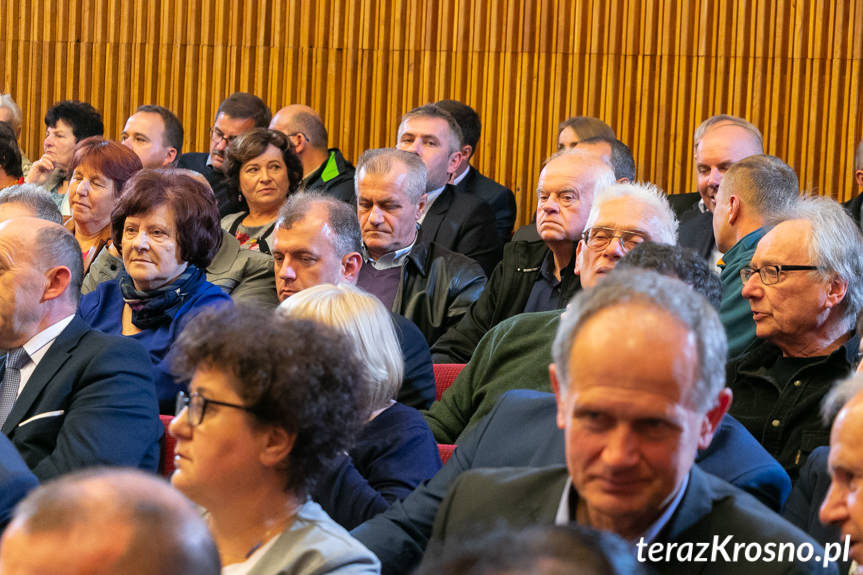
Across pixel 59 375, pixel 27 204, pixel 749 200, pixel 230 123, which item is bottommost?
pixel 59 375

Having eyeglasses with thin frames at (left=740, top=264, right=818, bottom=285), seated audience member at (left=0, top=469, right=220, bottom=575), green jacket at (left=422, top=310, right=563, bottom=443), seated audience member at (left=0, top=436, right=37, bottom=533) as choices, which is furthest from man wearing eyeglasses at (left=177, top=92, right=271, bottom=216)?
seated audience member at (left=0, top=469, right=220, bottom=575)

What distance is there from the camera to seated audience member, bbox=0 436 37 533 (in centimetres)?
191

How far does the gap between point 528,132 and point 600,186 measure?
2.19 metres

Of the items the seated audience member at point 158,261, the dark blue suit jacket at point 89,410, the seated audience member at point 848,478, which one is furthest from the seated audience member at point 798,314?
the seated audience member at point 158,261

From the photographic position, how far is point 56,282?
9.20 ft

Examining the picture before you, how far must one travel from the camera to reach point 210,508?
1.75m

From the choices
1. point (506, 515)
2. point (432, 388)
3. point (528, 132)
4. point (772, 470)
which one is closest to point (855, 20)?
point (528, 132)

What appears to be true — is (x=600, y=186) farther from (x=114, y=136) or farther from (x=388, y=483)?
(x=114, y=136)

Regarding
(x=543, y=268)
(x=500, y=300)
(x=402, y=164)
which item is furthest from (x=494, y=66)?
(x=500, y=300)

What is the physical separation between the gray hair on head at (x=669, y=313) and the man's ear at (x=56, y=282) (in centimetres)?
163

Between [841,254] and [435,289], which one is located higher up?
[841,254]

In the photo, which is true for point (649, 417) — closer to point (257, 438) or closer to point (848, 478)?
point (848, 478)

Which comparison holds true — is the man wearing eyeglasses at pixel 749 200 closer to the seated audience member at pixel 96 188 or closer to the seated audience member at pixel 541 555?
the seated audience member at pixel 96 188

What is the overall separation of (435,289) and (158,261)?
101cm
